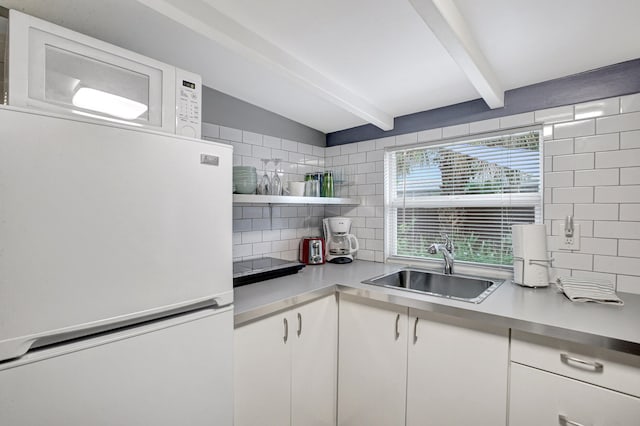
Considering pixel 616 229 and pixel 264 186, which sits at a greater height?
pixel 264 186

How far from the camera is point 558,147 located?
5.23 ft

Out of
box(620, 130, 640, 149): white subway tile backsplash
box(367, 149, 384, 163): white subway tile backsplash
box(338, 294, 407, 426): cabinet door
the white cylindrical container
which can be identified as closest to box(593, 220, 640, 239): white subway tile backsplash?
the white cylindrical container

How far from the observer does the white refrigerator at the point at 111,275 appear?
27.9 inches

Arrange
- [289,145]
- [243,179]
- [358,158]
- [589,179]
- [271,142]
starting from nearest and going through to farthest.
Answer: [589,179] < [243,179] < [271,142] < [289,145] < [358,158]

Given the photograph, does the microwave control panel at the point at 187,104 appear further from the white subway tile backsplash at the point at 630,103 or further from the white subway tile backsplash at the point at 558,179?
the white subway tile backsplash at the point at 630,103

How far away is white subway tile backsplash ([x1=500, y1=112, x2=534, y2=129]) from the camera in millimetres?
1672

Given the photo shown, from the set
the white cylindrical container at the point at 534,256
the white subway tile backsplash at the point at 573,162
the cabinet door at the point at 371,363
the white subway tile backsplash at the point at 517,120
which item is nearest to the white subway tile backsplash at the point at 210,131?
the cabinet door at the point at 371,363

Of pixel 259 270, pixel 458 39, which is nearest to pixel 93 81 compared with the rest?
pixel 259 270

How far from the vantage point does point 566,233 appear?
1574 mm

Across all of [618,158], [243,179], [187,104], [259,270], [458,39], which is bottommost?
[259,270]

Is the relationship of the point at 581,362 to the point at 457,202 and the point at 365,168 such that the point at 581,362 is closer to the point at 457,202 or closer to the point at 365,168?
the point at 457,202

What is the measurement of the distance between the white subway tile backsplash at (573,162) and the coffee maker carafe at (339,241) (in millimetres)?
1307

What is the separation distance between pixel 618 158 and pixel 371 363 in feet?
5.16

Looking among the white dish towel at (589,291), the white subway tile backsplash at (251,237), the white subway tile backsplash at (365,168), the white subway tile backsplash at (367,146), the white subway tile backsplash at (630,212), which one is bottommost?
the white dish towel at (589,291)
